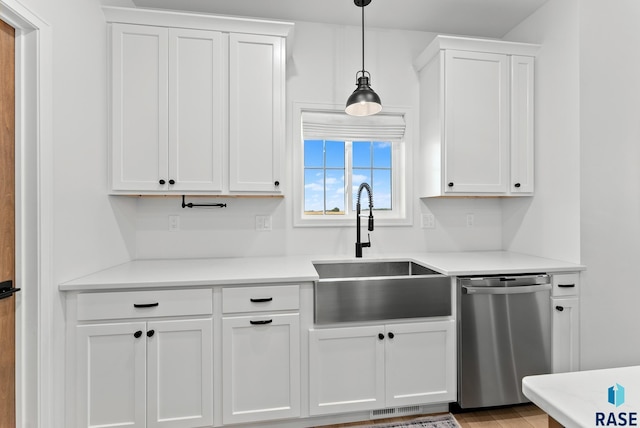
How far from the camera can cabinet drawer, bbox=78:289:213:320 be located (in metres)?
1.60

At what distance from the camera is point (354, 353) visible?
5.95ft

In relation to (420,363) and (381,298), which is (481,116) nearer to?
(381,298)

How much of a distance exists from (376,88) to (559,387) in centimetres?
240

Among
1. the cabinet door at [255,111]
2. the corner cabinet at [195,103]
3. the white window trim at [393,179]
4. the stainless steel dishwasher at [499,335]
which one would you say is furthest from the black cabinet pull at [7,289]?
the stainless steel dishwasher at [499,335]

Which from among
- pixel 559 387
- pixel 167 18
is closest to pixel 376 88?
pixel 167 18

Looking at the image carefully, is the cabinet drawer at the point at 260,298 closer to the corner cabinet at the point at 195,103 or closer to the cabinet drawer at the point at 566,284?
the corner cabinet at the point at 195,103

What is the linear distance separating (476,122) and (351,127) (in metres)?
0.92

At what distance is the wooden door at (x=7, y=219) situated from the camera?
1.32 metres

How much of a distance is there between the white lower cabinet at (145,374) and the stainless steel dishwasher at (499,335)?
1.47 meters

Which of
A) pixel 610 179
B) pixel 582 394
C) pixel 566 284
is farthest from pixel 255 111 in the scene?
pixel 610 179

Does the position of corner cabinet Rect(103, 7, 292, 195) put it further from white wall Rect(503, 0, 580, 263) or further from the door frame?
white wall Rect(503, 0, 580, 263)

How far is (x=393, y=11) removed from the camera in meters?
2.39

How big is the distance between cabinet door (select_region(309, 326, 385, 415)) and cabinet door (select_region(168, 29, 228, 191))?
1.19 metres

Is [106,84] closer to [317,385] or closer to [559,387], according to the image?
[317,385]
